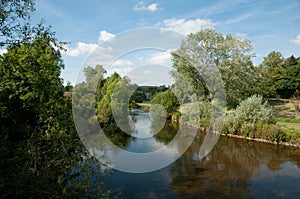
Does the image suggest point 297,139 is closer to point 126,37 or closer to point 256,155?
point 256,155

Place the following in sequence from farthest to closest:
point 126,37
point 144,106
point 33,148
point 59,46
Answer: point 144,106
point 126,37
point 59,46
point 33,148

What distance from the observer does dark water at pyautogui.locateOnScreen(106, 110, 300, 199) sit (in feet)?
27.1

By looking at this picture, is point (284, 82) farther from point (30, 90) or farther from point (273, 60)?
point (30, 90)

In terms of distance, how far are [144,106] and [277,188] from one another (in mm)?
31967

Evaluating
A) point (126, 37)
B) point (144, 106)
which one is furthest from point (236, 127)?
point (144, 106)

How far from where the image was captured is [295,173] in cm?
1039

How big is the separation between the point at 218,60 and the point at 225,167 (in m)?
14.6

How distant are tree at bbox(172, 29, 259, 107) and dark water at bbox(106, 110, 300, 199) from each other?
9.42 metres

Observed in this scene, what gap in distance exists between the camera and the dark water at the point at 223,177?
8250mm

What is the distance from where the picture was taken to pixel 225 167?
443 inches

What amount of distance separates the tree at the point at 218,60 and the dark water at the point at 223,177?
9.42m

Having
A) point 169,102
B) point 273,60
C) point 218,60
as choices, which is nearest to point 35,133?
point 218,60

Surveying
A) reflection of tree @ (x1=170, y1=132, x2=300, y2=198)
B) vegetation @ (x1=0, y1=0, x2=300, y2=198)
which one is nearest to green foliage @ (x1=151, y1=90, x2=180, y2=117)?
vegetation @ (x1=0, y1=0, x2=300, y2=198)

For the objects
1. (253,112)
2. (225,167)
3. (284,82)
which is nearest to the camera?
(225,167)
